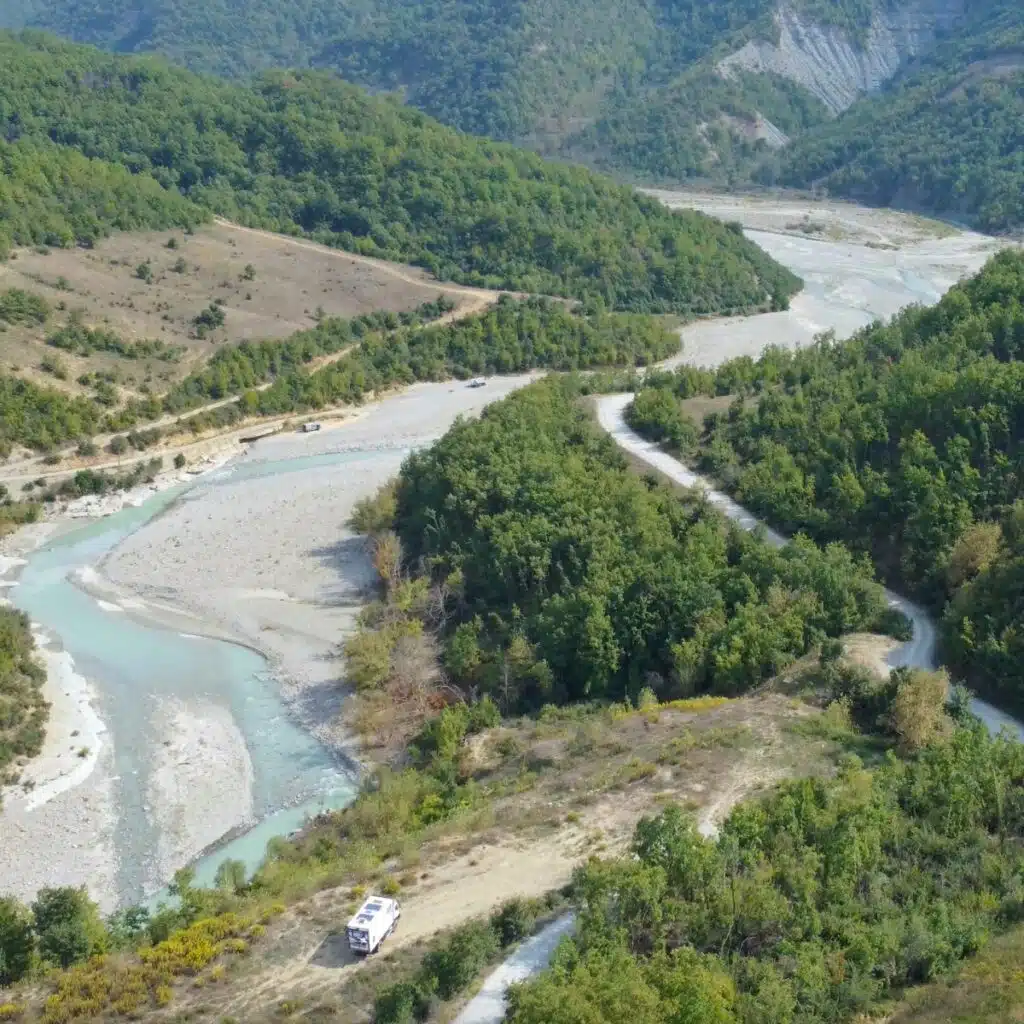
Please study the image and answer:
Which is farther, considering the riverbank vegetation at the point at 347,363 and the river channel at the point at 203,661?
the riverbank vegetation at the point at 347,363

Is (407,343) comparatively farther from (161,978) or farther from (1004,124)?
(1004,124)

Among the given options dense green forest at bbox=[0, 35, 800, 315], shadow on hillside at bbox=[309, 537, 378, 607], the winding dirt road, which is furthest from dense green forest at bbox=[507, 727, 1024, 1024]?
dense green forest at bbox=[0, 35, 800, 315]

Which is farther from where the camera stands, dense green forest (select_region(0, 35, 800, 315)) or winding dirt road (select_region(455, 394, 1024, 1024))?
dense green forest (select_region(0, 35, 800, 315))

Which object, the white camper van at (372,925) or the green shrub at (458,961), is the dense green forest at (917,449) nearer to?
the green shrub at (458,961)

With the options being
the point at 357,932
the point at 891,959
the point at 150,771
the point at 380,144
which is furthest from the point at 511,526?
the point at 380,144

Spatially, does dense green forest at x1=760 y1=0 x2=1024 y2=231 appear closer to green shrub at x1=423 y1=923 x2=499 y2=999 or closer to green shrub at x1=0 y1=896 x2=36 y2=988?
green shrub at x1=423 y1=923 x2=499 y2=999

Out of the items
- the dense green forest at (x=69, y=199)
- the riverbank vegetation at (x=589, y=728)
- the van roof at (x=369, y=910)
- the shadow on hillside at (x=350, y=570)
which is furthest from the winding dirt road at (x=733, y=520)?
the dense green forest at (x=69, y=199)
